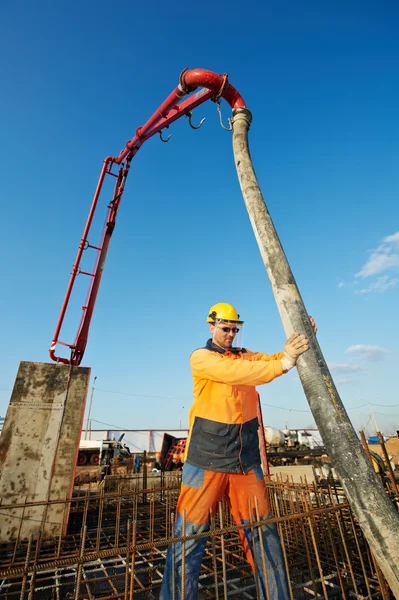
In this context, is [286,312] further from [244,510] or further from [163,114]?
[163,114]

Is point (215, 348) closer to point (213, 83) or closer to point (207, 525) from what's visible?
point (207, 525)

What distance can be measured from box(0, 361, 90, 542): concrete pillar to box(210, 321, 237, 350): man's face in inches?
160

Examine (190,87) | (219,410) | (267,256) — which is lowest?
(219,410)

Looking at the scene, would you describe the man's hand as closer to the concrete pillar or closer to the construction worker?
the construction worker

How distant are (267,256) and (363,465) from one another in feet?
5.38

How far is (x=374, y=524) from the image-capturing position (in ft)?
→ 5.90

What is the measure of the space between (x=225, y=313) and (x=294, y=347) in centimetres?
116

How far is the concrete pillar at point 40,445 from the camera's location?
16.7 feet

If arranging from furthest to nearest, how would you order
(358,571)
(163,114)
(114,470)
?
(114,470), (163,114), (358,571)

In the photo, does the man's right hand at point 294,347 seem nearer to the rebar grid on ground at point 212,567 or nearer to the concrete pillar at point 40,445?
the rebar grid on ground at point 212,567

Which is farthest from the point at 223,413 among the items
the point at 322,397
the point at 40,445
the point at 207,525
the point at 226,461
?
the point at 40,445

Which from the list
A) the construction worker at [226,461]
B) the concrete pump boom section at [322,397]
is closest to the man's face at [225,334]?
the construction worker at [226,461]

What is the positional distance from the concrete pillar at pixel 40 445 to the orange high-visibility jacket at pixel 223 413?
3639 millimetres

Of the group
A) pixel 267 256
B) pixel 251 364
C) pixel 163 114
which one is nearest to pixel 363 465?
pixel 251 364
